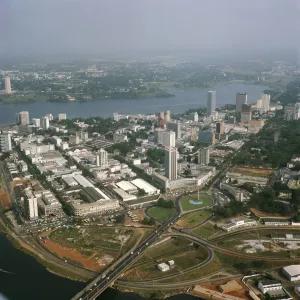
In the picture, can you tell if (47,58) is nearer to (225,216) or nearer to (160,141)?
(160,141)

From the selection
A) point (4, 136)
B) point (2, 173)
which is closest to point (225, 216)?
point (2, 173)

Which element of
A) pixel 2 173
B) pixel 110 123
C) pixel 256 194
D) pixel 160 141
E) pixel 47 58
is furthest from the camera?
pixel 47 58

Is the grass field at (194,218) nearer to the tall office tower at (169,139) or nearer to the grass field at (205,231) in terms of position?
the grass field at (205,231)

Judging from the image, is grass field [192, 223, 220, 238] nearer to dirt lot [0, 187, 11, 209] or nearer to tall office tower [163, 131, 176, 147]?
dirt lot [0, 187, 11, 209]

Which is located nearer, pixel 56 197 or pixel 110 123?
pixel 56 197

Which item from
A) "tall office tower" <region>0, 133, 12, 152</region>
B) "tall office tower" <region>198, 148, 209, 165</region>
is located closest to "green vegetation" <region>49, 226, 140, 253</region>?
"tall office tower" <region>198, 148, 209, 165</region>

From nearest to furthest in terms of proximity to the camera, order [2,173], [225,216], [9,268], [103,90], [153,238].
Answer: [9,268] < [153,238] < [225,216] < [2,173] < [103,90]
